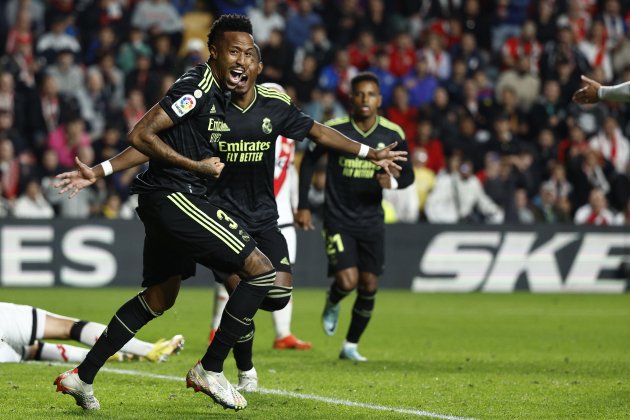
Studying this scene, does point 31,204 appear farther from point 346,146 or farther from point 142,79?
point 346,146

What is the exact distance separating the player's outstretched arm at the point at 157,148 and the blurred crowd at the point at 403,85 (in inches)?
450

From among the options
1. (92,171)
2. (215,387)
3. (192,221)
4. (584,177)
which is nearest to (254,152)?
(192,221)

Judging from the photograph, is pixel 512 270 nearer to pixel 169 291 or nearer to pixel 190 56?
pixel 190 56

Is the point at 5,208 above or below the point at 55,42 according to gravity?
below

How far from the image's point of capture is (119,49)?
21.0 meters

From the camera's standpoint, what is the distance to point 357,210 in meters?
11.0

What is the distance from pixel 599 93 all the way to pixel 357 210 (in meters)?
2.93

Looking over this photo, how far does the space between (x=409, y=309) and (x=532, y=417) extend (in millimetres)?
9133

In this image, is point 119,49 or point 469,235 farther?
point 119,49

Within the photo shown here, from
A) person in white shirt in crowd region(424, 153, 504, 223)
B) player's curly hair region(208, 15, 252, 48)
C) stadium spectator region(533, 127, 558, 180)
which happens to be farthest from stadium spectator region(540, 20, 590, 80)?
player's curly hair region(208, 15, 252, 48)

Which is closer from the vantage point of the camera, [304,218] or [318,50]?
[304,218]

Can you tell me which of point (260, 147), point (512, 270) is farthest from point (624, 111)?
point (260, 147)

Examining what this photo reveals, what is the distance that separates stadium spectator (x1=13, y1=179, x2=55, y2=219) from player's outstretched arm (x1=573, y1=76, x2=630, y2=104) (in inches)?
429

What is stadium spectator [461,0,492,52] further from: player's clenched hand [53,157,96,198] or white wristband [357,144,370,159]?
player's clenched hand [53,157,96,198]
